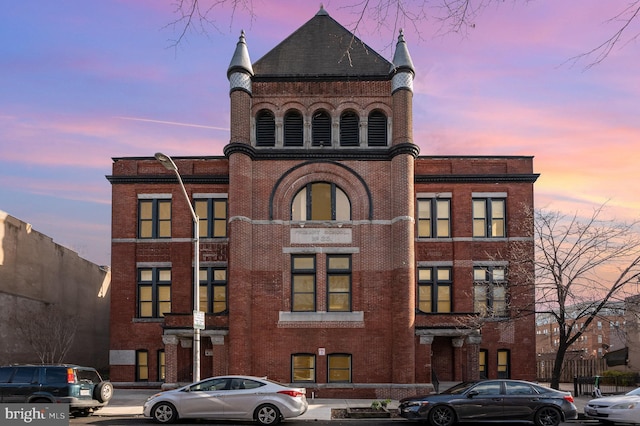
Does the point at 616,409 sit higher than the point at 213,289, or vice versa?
the point at 213,289

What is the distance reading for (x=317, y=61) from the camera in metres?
29.5

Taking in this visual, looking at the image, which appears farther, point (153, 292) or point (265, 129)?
point (153, 292)

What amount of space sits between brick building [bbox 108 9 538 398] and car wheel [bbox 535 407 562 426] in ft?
27.5

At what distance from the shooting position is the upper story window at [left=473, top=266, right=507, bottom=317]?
29312 mm

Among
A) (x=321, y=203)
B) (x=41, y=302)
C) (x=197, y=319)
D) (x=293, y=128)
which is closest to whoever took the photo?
(x=197, y=319)

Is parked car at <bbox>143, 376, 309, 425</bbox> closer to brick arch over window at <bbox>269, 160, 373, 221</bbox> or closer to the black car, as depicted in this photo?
the black car

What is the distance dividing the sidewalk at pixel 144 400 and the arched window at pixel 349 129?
11415mm

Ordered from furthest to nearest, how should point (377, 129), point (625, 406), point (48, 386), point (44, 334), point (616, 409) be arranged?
point (44, 334)
point (377, 129)
point (48, 386)
point (616, 409)
point (625, 406)

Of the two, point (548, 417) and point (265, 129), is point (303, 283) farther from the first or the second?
point (548, 417)

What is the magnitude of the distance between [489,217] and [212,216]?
13.4m

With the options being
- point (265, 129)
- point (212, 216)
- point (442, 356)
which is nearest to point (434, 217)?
point (442, 356)

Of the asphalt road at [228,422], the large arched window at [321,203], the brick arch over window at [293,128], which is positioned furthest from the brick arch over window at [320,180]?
the asphalt road at [228,422]

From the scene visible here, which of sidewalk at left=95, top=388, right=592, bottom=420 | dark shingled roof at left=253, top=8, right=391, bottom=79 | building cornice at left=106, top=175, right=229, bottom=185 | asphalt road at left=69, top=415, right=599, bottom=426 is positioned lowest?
sidewalk at left=95, top=388, right=592, bottom=420

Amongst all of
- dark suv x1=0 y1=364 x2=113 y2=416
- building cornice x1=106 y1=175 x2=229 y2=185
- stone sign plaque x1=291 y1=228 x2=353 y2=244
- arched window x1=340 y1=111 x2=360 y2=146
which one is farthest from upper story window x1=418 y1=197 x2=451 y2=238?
dark suv x1=0 y1=364 x2=113 y2=416
